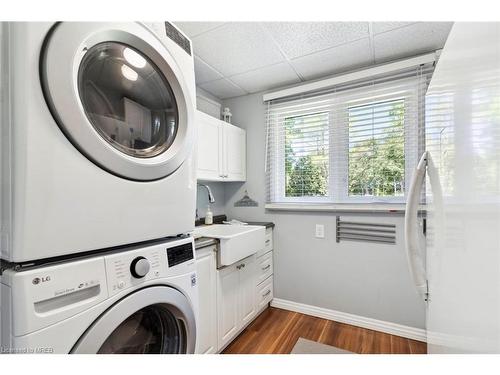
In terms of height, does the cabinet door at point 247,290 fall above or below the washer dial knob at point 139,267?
below

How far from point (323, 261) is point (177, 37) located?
203 centimetres

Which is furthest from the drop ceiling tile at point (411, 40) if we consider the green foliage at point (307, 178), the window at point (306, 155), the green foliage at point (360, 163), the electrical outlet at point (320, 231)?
the electrical outlet at point (320, 231)

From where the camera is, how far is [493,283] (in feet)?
1.36

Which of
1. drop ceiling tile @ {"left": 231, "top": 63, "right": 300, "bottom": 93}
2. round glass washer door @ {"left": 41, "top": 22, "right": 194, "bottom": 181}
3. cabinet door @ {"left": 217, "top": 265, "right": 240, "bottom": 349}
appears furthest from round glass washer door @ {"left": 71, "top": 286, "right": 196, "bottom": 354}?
drop ceiling tile @ {"left": 231, "top": 63, "right": 300, "bottom": 93}

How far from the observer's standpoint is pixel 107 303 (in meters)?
0.62

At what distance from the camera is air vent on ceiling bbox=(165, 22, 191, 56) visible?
853mm

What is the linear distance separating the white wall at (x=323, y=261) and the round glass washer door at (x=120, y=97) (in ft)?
5.25

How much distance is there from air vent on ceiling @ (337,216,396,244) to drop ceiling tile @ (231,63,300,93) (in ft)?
4.57

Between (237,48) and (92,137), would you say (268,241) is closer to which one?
(237,48)

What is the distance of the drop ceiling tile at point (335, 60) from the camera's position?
1.71 m

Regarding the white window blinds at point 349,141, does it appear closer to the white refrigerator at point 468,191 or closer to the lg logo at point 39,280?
the white refrigerator at point 468,191

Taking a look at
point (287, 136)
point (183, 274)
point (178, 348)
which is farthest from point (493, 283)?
point (287, 136)
